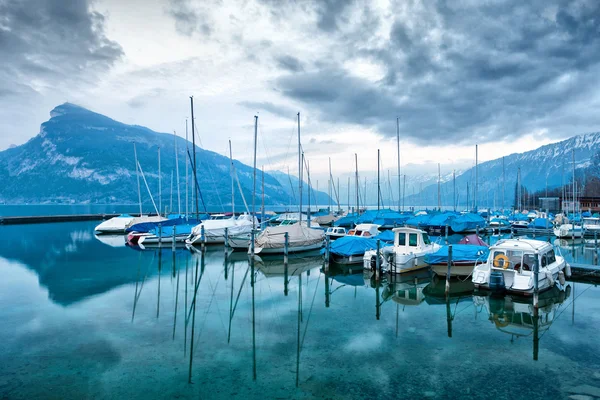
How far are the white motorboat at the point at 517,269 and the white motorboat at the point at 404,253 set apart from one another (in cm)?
504

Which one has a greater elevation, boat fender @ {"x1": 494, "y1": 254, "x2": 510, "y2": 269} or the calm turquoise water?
boat fender @ {"x1": 494, "y1": 254, "x2": 510, "y2": 269}

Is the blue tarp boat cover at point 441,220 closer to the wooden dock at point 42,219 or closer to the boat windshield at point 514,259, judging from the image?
the boat windshield at point 514,259

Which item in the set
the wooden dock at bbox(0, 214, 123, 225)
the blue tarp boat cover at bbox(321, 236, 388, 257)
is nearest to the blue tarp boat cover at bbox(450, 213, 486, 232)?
the blue tarp boat cover at bbox(321, 236, 388, 257)

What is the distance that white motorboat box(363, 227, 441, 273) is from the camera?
25328 millimetres

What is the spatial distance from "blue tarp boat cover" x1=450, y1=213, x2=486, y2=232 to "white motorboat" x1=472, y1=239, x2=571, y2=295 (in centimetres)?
3639

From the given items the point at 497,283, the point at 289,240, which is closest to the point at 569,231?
the point at 497,283

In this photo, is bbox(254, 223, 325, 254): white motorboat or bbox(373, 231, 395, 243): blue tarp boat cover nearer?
bbox(254, 223, 325, 254): white motorboat

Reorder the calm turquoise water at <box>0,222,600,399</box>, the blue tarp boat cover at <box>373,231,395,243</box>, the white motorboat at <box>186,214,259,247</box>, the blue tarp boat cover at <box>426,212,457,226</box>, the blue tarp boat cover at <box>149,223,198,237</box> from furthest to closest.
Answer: the blue tarp boat cover at <box>426,212,457,226</box> → the blue tarp boat cover at <box>149,223,198,237</box> → the white motorboat at <box>186,214,259,247</box> → the blue tarp boat cover at <box>373,231,395,243</box> → the calm turquoise water at <box>0,222,600,399</box>

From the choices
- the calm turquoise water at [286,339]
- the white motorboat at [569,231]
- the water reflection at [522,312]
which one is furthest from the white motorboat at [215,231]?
the white motorboat at [569,231]

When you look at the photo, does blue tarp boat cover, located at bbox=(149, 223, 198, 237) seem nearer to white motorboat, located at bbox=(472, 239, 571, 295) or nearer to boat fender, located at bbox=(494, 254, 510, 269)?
white motorboat, located at bbox=(472, 239, 571, 295)

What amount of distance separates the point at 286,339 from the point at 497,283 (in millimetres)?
12399

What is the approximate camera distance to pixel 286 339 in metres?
13.7

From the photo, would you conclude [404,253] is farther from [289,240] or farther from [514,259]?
[289,240]

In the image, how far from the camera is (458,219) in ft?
190
